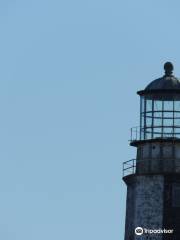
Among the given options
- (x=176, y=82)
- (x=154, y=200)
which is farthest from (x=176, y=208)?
(x=176, y=82)

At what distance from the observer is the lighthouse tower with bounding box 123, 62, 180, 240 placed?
79375mm

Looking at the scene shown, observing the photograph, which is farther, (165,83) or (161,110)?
(165,83)

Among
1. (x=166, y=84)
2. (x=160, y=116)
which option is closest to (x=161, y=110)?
(x=160, y=116)

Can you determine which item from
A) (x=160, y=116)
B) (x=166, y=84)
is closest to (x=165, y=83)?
(x=166, y=84)

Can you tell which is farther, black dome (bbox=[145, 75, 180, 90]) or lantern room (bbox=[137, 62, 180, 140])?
black dome (bbox=[145, 75, 180, 90])

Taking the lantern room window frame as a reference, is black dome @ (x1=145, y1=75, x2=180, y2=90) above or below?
above

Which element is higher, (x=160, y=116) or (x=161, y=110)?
(x=161, y=110)

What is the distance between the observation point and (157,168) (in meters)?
80.6

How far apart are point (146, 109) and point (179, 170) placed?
3.78 m

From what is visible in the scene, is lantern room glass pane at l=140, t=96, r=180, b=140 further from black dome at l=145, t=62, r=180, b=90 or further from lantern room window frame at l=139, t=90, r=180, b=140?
black dome at l=145, t=62, r=180, b=90

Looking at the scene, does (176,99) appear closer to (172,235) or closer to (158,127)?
(158,127)

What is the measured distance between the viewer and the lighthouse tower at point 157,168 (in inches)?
3125

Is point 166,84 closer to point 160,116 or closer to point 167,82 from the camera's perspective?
point 167,82

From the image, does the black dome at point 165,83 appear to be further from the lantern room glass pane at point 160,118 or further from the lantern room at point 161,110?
the lantern room glass pane at point 160,118
